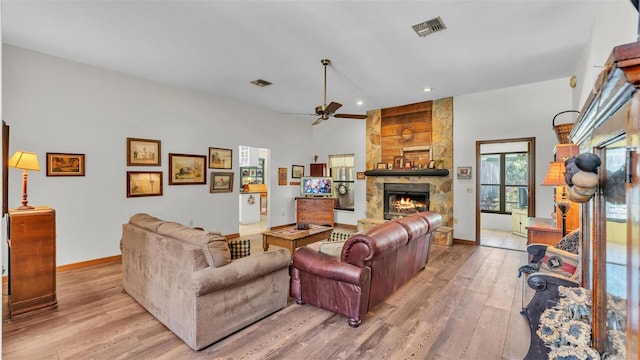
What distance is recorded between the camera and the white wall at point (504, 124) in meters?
4.92

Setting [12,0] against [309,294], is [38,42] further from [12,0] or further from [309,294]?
[309,294]

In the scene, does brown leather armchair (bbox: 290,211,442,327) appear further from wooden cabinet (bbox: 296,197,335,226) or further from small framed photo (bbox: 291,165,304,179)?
small framed photo (bbox: 291,165,304,179)

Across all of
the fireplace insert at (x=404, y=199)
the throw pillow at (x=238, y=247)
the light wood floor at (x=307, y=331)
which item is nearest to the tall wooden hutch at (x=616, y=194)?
the light wood floor at (x=307, y=331)

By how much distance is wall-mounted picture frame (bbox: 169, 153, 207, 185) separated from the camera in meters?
5.22

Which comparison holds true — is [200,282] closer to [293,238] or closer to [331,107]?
[293,238]

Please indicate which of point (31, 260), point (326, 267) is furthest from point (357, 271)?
point (31, 260)

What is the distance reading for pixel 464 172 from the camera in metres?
5.80

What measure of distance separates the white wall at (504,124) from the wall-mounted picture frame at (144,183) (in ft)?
19.1

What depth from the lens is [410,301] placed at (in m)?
3.17

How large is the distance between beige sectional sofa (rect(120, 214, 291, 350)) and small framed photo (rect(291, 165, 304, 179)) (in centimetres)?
491

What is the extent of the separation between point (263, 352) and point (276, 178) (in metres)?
5.28

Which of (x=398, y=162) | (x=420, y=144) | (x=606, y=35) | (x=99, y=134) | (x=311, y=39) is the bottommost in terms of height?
(x=398, y=162)

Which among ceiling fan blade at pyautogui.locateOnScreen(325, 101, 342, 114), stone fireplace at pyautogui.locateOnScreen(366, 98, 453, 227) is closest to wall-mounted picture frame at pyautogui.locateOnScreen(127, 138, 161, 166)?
ceiling fan blade at pyautogui.locateOnScreen(325, 101, 342, 114)

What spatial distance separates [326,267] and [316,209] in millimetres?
4595
